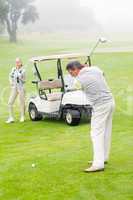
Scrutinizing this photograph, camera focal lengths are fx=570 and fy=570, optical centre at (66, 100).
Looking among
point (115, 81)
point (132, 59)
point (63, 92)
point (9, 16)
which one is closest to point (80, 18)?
point (9, 16)

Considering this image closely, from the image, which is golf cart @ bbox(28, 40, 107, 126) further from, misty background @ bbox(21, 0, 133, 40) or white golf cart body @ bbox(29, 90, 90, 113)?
misty background @ bbox(21, 0, 133, 40)

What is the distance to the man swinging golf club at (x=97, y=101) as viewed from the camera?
9141 millimetres

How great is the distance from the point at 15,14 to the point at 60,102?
63.3 meters

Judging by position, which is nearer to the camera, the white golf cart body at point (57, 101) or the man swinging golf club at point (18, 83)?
the white golf cart body at point (57, 101)

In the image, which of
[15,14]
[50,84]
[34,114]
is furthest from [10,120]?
[15,14]

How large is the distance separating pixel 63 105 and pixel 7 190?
6.93 metres

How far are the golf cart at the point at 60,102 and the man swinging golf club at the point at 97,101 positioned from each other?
5.23 metres

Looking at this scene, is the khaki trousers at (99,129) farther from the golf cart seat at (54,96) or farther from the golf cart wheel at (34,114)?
the golf cart wheel at (34,114)

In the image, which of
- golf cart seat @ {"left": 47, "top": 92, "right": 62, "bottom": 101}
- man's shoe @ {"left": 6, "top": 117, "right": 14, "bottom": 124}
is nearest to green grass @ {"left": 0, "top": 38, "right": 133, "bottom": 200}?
man's shoe @ {"left": 6, "top": 117, "right": 14, "bottom": 124}

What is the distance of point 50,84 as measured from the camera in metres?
16.0

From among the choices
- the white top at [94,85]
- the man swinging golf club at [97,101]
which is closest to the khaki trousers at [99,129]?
the man swinging golf club at [97,101]

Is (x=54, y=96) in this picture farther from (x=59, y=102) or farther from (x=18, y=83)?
(x=18, y=83)

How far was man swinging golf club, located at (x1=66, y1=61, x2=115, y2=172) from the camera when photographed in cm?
914

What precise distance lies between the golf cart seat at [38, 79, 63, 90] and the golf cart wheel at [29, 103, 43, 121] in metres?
0.84
